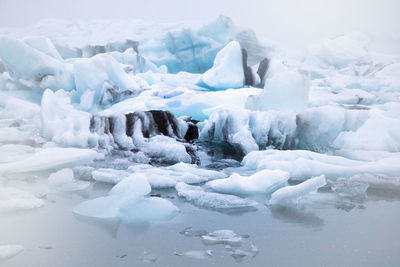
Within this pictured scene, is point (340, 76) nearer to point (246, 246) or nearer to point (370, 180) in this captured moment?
point (370, 180)

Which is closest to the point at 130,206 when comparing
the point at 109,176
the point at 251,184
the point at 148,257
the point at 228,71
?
the point at 148,257

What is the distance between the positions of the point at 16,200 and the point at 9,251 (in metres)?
0.58

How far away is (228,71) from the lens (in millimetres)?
6812

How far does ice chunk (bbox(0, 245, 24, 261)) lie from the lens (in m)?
1.74

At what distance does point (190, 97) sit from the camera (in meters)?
5.81

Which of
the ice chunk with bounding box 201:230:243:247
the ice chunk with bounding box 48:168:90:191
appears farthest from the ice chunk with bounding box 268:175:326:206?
the ice chunk with bounding box 48:168:90:191

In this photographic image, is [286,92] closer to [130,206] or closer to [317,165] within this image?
[317,165]

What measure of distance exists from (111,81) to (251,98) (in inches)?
77.3

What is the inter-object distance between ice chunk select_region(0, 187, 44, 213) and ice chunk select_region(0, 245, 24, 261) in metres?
0.45

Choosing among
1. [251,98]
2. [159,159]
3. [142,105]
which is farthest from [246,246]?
[142,105]

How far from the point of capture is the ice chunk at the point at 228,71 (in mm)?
6742

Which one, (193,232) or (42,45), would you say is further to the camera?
(42,45)

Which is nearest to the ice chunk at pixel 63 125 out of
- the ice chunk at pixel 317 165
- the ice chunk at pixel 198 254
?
the ice chunk at pixel 317 165

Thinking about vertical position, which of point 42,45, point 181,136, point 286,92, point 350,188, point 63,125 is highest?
point 42,45
